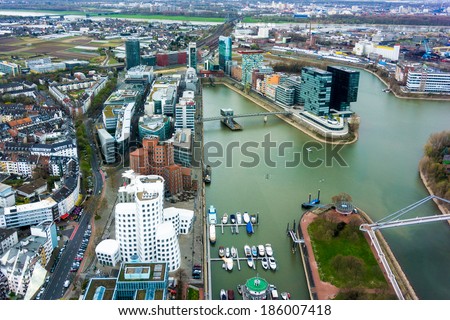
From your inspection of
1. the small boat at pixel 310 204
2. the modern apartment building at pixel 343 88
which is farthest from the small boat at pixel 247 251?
the modern apartment building at pixel 343 88

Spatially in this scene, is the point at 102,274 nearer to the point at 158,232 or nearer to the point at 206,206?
the point at 158,232

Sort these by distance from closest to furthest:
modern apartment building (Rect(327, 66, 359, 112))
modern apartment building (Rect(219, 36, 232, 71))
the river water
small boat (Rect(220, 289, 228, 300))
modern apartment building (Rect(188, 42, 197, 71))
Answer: small boat (Rect(220, 289, 228, 300)) < the river water < modern apartment building (Rect(327, 66, 359, 112)) < modern apartment building (Rect(188, 42, 197, 71)) < modern apartment building (Rect(219, 36, 232, 71))

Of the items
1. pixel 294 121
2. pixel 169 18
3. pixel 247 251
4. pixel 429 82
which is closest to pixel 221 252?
pixel 247 251

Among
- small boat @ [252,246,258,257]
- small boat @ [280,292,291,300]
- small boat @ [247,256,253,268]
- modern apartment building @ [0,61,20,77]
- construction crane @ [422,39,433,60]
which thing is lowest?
small boat @ [280,292,291,300]

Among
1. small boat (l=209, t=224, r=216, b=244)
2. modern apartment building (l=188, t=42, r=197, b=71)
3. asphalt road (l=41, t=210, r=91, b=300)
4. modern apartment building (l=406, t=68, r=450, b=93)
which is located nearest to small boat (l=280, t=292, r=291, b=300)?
small boat (l=209, t=224, r=216, b=244)

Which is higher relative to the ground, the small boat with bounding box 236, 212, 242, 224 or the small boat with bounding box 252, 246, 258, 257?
the small boat with bounding box 236, 212, 242, 224

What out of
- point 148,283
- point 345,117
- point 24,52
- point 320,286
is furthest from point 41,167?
point 24,52

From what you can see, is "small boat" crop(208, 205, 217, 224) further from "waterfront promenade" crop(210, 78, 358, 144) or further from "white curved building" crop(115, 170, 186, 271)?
"waterfront promenade" crop(210, 78, 358, 144)
